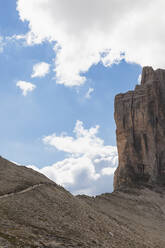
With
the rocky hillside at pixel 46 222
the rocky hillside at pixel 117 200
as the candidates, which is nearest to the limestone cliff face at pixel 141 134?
the rocky hillside at pixel 117 200

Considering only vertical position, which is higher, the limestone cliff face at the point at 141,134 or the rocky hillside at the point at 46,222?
the limestone cliff face at the point at 141,134

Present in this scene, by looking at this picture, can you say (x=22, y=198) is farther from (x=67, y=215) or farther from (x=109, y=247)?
(x=109, y=247)

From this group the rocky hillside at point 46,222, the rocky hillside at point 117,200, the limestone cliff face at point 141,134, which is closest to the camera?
the rocky hillside at point 46,222

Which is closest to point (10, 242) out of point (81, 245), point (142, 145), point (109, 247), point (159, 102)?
point (81, 245)

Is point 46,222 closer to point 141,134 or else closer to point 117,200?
point 117,200

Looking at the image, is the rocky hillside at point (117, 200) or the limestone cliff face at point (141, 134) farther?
the limestone cliff face at point (141, 134)

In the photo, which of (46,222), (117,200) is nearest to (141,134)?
(117,200)

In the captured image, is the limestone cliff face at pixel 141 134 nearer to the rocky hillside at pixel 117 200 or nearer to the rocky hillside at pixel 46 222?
the rocky hillside at pixel 117 200

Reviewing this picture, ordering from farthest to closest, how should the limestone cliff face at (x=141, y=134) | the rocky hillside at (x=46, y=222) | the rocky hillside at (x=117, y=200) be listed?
1. the limestone cliff face at (x=141, y=134)
2. the rocky hillside at (x=117, y=200)
3. the rocky hillside at (x=46, y=222)

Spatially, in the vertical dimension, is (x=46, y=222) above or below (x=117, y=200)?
below

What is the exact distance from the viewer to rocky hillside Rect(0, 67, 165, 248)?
64.7 feet

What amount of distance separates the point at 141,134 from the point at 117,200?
29058 millimetres

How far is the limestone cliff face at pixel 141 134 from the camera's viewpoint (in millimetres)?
69500

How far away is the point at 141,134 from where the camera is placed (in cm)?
7462
